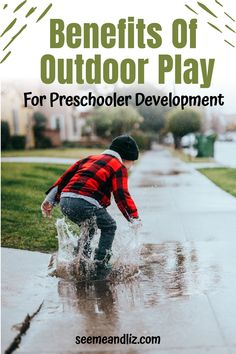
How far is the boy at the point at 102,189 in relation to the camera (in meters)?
3.98

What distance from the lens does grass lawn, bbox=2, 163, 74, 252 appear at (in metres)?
5.55

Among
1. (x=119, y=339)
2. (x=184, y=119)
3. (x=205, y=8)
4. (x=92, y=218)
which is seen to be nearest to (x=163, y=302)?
(x=119, y=339)

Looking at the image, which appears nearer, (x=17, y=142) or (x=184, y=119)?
(x=184, y=119)

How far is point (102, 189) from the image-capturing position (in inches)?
160

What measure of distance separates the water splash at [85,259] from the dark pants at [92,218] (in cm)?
3

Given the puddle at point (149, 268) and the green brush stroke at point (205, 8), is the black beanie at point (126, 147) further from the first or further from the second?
the green brush stroke at point (205, 8)

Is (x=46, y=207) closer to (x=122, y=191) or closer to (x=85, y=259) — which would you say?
(x=85, y=259)

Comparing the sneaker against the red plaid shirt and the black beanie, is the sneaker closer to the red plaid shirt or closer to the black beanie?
the red plaid shirt

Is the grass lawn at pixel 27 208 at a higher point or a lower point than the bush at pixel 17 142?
lower

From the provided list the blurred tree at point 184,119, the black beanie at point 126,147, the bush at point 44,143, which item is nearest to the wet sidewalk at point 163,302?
the black beanie at point 126,147

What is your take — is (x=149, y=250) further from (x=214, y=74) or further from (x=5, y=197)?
(x=5, y=197)

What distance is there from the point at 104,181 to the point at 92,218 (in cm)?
33

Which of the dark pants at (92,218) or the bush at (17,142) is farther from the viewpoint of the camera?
the bush at (17,142)

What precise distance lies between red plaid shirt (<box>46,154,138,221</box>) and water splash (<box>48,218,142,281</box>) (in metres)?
0.25
